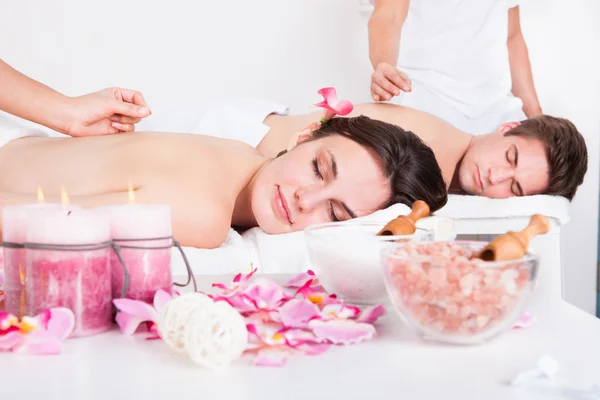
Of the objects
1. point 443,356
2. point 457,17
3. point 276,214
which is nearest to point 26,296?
point 443,356

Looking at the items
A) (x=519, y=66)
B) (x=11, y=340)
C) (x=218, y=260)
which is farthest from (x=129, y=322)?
(x=519, y=66)

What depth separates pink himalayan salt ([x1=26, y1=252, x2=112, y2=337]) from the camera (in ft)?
2.50

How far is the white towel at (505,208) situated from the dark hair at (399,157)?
0.25 meters

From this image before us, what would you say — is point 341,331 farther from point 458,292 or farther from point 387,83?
point 387,83

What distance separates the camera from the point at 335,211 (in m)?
1.61

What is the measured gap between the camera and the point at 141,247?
32.8 inches

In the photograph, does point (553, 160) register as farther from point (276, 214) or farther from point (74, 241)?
point (74, 241)

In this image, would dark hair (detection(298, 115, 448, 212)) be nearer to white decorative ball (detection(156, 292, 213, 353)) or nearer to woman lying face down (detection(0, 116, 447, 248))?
woman lying face down (detection(0, 116, 447, 248))

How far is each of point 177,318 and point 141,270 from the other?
149 millimetres

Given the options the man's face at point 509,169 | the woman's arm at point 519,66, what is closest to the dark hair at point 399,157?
the man's face at point 509,169

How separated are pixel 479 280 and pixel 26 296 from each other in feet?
1.60

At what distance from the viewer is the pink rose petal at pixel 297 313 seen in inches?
31.4

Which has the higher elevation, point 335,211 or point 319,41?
point 319,41

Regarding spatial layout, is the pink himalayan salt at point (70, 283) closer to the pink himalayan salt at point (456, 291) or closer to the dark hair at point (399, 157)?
the pink himalayan salt at point (456, 291)
